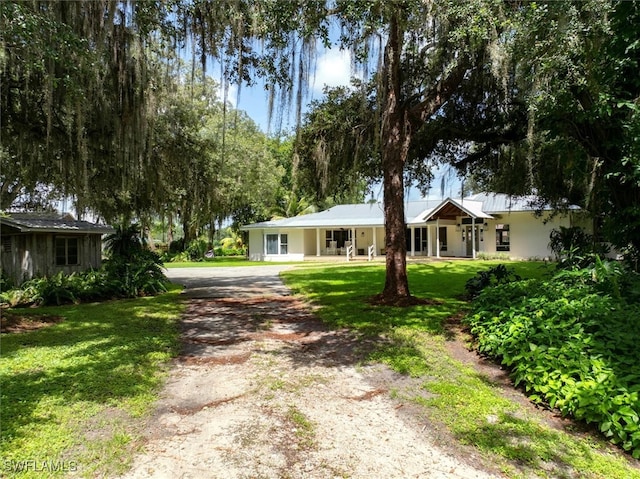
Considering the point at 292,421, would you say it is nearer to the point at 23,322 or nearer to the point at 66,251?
the point at 23,322

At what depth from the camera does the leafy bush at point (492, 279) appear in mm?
7576

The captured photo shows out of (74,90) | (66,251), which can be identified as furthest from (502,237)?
(74,90)

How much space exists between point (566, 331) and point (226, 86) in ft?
17.9

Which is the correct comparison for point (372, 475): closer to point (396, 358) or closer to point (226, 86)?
point (396, 358)

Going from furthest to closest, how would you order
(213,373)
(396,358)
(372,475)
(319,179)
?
Result: (319,179) < (396,358) < (213,373) < (372,475)

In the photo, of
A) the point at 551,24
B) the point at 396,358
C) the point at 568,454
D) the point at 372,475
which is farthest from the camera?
the point at 551,24

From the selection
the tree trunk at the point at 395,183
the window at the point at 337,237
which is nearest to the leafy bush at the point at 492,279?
the tree trunk at the point at 395,183

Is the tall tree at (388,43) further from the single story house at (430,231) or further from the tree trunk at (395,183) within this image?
the single story house at (430,231)

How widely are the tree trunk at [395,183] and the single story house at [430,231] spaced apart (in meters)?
11.0

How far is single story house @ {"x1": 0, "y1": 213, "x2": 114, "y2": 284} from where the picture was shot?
11023 millimetres

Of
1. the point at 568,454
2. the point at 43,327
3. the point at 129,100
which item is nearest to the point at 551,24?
the point at 568,454

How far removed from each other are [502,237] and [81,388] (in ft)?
70.3

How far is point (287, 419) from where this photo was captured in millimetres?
3293

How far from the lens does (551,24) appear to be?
18.3 feet
